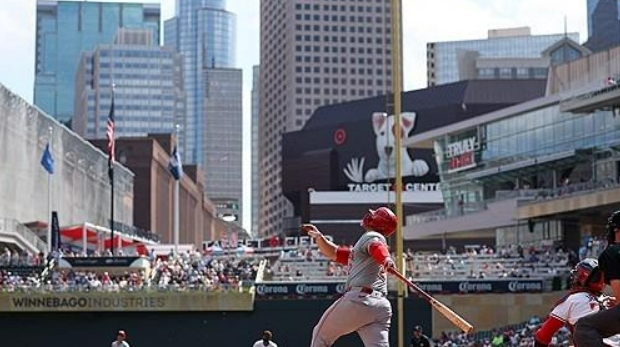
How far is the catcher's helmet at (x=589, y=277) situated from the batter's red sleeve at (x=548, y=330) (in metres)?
0.32

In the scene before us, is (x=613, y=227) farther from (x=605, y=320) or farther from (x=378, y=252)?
(x=378, y=252)

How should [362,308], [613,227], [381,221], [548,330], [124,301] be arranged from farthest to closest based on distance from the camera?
[124,301] < [381,221] < [362,308] < [548,330] < [613,227]

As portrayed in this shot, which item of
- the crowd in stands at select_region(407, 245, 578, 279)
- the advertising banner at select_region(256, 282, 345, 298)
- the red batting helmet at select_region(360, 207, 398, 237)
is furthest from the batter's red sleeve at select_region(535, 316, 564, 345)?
the crowd in stands at select_region(407, 245, 578, 279)

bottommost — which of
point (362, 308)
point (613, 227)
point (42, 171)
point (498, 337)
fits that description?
point (498, 337)

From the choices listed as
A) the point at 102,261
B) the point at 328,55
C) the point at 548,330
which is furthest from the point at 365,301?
the point at 328,55

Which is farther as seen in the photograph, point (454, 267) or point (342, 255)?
point (454, 267)

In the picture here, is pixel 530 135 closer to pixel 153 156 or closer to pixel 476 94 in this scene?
pixel 476 94

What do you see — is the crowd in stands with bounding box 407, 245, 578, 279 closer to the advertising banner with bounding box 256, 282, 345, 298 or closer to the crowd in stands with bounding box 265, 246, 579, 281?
the crowd in stands with bounding box 265, 246, 579, 281

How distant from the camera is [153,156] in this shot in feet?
420

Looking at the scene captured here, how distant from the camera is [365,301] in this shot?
1013 cm

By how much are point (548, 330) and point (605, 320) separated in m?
1.72

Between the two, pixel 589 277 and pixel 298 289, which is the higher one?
pixel 589 277

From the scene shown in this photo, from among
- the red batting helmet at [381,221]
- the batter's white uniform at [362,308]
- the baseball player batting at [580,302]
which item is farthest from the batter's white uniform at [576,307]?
the red batting helmet at [381,221]

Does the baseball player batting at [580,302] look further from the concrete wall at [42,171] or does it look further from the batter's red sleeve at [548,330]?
the concrete wall at [42,171]
